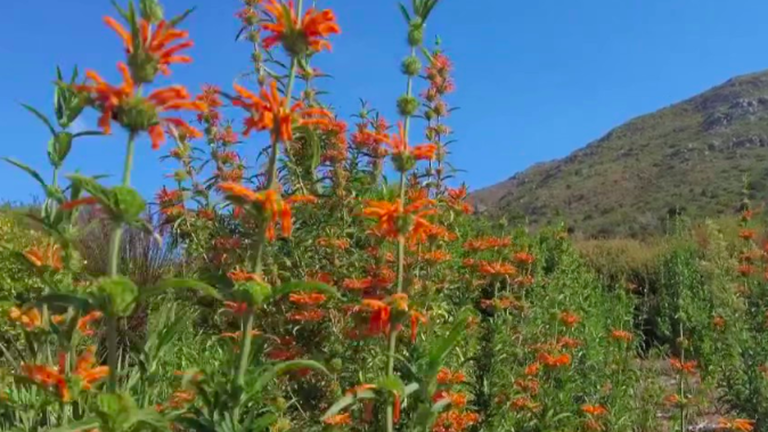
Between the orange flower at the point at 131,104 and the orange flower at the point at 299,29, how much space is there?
0.36 metres

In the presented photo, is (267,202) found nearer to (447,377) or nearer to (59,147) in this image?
(59,147)

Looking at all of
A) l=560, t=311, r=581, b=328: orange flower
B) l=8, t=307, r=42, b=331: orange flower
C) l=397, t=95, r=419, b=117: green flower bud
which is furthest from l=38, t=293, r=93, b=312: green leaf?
l=560, t=311, r=581, b=328: orange flower

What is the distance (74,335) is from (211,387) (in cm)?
49

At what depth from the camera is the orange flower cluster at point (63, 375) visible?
1.85 meters

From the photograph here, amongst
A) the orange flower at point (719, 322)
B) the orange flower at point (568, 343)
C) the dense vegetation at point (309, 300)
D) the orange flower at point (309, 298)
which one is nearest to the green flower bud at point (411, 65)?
the dense vegetation at point (309, 300)

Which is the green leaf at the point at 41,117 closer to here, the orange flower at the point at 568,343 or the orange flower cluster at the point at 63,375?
the orange flower cluster at the point at 63,375

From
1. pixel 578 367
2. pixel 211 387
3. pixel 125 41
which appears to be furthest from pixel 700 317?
pixel 125 41

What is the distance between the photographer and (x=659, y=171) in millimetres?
35781

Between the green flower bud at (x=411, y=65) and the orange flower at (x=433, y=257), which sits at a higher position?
the green flower bud at (x=411, y=65)

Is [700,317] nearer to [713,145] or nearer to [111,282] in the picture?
[111,282]

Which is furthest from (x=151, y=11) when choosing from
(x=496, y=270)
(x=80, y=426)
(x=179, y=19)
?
(x=496, y=270)

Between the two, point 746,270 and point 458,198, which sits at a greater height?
point 458,198

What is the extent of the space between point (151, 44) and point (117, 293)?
20.3 inches

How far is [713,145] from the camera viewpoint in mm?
37094
